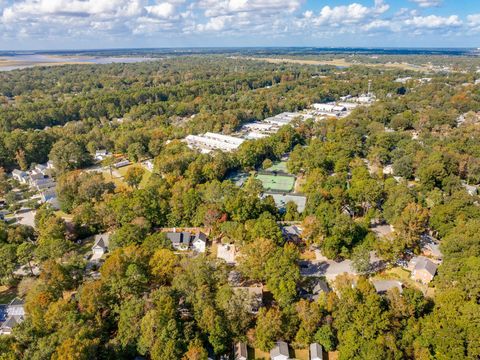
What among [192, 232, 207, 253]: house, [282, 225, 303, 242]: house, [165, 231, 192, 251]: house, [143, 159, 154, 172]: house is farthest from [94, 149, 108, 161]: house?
[282, 225, 303, 242]: house

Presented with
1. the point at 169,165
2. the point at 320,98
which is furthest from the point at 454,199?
the point at 320,98

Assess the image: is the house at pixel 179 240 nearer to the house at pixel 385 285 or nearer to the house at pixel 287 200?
the house at pixel 287 200

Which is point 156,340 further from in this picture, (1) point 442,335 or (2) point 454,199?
(2) point 454,199

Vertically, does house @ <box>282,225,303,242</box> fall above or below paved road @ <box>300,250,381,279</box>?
above

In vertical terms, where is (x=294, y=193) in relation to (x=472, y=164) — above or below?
below

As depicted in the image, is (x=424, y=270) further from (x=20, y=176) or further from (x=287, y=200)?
(x=20, y=176)

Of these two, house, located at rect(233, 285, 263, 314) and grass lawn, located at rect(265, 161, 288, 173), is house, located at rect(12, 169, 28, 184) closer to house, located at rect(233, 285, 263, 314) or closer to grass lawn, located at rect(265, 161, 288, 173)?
grass lawn, located at rect(265, 161, 288, 173)
